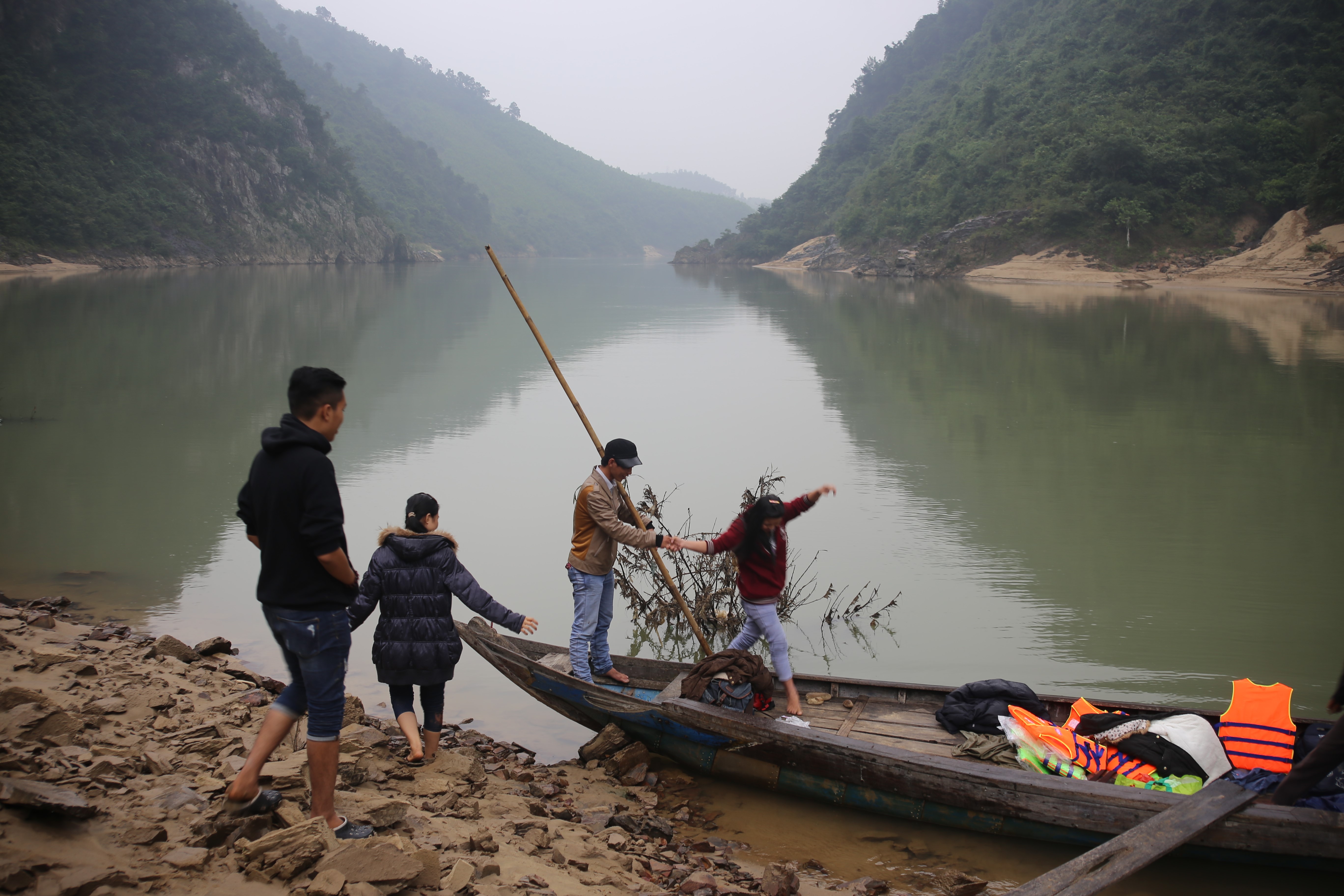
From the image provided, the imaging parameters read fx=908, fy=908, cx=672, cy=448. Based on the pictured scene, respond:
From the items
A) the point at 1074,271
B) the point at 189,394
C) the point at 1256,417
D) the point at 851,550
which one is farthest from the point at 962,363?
the point at 1074,271

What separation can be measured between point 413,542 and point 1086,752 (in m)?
3.59

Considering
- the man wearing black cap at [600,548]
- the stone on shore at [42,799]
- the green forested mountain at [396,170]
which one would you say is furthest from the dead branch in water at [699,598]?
the green forested mountain at [396,170]

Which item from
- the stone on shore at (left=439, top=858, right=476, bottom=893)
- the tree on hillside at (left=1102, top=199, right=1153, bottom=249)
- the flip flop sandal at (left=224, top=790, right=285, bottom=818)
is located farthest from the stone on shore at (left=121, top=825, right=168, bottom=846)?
the tree on hillside at (left=1102, top=199, right=1153, bottom=249)

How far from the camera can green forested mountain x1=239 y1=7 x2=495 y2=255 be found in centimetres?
11306

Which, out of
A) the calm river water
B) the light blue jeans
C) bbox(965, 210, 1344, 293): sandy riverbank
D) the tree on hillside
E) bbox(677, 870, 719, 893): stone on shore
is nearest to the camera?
bbox(677, 870, 719, 893): stone on shore

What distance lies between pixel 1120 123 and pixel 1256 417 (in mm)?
41887

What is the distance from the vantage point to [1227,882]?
432 cm

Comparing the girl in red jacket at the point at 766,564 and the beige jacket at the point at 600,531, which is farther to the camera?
the beige jacket at the point at 600,531

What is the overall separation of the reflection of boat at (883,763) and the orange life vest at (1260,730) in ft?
0.86

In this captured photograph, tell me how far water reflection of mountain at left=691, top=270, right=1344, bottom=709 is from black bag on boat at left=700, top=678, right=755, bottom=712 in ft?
9.29

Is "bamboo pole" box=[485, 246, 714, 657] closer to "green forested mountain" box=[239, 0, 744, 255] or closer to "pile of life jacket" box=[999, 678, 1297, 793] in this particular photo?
"pile of life jacket" box=[999, 678, 1297, 793]

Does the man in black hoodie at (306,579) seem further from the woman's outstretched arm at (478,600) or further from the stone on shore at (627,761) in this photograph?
the stone on shore at (627,761)

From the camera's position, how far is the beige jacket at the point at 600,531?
203 inches

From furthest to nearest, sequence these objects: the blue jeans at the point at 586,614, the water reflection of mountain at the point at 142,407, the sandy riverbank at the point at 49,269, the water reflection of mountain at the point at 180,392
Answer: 1. the sandy riverbank at the point at 49,269
2. the water reflection of mountain at the point at 180,392
3. the water reflection of mountain at the point at 142,407
4. the blue jeans at the point at 586,614
